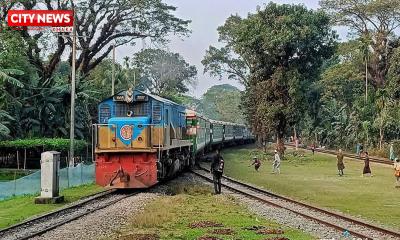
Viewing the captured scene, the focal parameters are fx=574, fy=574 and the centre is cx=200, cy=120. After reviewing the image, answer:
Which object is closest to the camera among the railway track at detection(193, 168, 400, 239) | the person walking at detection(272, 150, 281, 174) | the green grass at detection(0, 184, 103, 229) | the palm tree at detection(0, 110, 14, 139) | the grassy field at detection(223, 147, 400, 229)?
the railway track at detection(193, 168, 400, 239)

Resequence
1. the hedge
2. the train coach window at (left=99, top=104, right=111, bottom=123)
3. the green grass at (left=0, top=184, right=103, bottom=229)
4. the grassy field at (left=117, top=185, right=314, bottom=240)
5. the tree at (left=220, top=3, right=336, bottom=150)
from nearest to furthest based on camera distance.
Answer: the grassy field at (left=117, top=185, right=314, bottom=240), the green grass at (left=0, top=184, right=103, bottom=229), the train coach window at (left=99, top=104, right=111, bottom=123), the hedge, the tree at (left=220, top=3, right=336, bottom=150)

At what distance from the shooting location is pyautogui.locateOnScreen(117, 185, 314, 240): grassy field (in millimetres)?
12270

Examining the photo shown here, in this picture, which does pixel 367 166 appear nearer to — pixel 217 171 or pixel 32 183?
pixel 217 171

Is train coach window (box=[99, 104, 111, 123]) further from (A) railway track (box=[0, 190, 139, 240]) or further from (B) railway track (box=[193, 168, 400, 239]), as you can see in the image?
(B) railway track (box=[193, 168, 400, 239])

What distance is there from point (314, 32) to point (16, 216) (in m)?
33.8

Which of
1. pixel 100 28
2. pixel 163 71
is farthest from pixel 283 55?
pixel 163 71

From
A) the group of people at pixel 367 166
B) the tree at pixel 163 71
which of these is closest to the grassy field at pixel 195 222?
the group of people at pixel 367 166

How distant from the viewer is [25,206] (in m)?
17.7

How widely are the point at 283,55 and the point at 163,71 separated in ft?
153

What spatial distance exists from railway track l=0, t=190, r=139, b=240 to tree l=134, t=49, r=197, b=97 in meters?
64.2

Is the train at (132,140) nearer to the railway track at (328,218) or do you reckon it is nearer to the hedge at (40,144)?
the railway track at (328,218)

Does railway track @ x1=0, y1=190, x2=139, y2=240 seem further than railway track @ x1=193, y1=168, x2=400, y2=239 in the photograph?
No

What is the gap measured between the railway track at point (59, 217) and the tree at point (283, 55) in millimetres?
26756

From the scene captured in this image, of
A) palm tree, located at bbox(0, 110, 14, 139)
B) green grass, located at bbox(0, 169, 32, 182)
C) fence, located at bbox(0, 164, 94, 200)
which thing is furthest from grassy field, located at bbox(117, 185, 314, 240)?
palm tree, located at bbox(0, 110, 14, 139)
